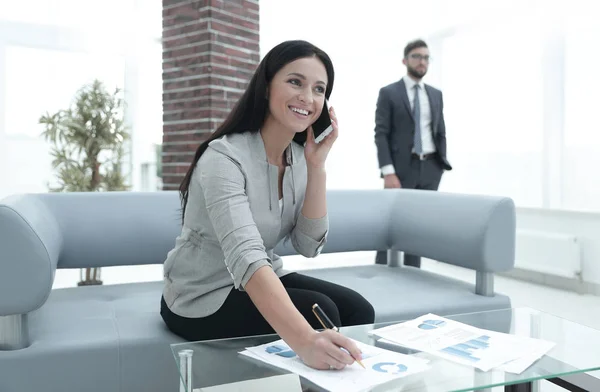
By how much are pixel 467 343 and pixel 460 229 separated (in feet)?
3.22

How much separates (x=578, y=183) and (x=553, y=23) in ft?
4.41

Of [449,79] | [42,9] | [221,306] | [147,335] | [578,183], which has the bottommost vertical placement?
[147,335]

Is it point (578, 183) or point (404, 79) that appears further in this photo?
point (578, 183)

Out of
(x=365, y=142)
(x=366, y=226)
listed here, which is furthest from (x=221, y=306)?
(x=365, y=142)

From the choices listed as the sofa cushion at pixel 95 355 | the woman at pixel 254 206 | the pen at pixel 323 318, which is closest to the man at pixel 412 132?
the woman at pixel 254 206

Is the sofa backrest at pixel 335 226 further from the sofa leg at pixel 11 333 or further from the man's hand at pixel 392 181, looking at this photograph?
the man's hand at pixel 392 181

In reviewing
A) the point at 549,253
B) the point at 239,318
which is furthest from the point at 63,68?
the point at 239,318

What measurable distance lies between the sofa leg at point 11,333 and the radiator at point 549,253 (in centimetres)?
404

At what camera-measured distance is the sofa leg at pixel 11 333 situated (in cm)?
158

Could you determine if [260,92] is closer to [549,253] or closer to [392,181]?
[392,181]

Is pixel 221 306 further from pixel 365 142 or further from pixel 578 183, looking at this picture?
pixel 365 142

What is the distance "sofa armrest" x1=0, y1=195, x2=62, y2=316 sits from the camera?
155cm

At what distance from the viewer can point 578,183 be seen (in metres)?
4.55

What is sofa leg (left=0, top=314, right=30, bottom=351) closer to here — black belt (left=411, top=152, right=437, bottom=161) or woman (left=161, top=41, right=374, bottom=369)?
woman (left=161, top=41, right=374, bottom=369)
